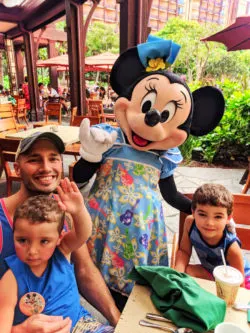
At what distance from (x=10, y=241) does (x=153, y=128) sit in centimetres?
84

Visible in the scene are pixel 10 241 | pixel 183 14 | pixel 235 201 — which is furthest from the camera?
pixel 183 14

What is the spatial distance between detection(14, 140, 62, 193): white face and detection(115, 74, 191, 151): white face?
420mm

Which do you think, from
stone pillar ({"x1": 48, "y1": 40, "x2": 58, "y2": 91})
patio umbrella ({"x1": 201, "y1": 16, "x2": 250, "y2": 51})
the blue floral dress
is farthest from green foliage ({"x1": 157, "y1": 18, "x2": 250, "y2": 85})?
the blue floral dress

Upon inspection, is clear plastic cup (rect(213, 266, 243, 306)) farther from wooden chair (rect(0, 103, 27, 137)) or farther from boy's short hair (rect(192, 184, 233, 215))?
wooden chair (rect(0, 103, 27, 137))

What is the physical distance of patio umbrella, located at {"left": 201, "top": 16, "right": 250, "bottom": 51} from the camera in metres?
3.59

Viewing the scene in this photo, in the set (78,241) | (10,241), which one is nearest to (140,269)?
(78,241)

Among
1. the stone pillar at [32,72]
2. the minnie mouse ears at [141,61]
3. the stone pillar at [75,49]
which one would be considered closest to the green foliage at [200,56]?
the stone pillar at [32,72]

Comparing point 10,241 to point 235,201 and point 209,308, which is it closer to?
point 209,308

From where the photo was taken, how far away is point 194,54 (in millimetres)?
17875

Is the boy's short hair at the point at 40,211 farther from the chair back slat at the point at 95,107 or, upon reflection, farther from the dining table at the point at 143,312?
the chair back slat at the point at 95,107

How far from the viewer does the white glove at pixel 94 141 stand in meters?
1.43

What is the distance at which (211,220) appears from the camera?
4.68 ft

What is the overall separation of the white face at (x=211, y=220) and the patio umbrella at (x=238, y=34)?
308 cm

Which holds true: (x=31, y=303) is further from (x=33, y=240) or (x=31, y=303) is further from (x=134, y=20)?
(x=134, y=20)
